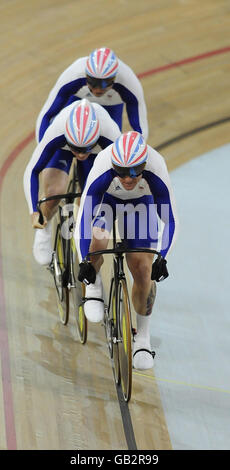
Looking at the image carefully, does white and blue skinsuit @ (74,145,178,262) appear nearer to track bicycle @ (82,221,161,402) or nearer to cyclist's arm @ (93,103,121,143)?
track bicycle @ (82,221,161,402)

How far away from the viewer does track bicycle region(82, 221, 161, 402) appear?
10.9 ft

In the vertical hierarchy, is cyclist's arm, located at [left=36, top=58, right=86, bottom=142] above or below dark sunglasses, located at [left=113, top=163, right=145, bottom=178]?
above

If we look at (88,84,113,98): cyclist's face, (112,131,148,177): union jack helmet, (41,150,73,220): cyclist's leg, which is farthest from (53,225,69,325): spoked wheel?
(112,131,148,177): union jack helmet

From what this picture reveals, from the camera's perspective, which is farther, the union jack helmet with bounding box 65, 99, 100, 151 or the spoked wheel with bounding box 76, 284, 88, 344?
the spoked wheel with bounding box 76, 284, 88, 344

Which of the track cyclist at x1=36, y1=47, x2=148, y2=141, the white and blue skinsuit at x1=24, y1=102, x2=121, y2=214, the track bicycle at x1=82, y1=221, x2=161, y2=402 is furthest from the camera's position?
the track cyclist at x1=36, y1=47, x2=148, y2=141

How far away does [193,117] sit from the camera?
6230 mm

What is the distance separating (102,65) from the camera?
13.8 feet

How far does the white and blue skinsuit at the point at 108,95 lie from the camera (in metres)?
4.46

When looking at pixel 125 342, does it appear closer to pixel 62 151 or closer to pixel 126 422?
pixel 126 422

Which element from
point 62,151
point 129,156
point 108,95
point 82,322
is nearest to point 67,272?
point 82,322

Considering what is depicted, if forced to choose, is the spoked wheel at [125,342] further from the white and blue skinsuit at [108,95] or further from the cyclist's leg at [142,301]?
the white and blue skinsuit at [108,95]

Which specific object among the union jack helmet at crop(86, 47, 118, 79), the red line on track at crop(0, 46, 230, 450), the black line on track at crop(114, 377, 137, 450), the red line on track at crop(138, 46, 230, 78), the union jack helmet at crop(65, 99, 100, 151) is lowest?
the black line on track at crop(114, 377, 137, 450)

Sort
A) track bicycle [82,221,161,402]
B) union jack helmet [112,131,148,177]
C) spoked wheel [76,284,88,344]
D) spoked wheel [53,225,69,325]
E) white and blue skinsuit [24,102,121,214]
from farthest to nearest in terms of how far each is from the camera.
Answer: spoked wheel [53,225,69,325] < spoked wheel [76,284,88,344] < white and blue skinsuit [24,102,121,214] < track bicycle [82,221,161,402] < union jack helmet [112,131,148,177]

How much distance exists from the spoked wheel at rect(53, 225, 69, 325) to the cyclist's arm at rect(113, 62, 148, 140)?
0.84 metres
